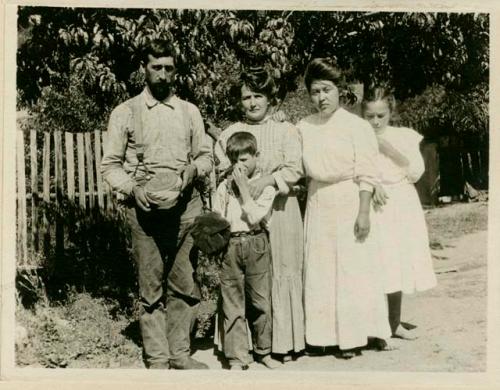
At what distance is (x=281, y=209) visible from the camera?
3473 mm

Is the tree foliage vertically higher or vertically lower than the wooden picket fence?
higher

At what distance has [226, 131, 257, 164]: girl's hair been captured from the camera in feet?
10.9

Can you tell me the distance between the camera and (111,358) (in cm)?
363

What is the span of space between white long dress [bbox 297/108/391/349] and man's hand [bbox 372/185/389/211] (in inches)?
3.1

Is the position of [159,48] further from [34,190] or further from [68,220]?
[68,220]

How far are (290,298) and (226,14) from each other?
5.68 ft

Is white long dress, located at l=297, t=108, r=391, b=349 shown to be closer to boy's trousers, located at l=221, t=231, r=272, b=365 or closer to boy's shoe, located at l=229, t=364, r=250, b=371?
boy's trousers, located at l=221, t=231, r=272, b=365

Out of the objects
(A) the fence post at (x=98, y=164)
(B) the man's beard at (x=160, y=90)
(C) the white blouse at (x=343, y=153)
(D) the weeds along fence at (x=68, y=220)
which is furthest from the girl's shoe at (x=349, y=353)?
(A) the fence post at (x=98, y=164)

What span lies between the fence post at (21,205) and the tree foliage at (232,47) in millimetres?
286

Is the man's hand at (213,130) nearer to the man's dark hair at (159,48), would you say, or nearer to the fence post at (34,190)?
the man's dark hair at (159,48)

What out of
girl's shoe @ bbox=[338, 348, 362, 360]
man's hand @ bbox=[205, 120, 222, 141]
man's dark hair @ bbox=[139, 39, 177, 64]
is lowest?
girl's shoe @ bbox=[338, 348, 362, 360]

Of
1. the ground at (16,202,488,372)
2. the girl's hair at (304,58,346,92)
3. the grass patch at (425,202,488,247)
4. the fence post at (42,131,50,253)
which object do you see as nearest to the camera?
the girl's hair at (304,58,346,92)

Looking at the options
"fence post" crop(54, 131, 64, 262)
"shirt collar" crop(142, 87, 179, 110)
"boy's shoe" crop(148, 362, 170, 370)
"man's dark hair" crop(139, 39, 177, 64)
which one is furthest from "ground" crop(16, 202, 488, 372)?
"man's dark hair" crop(139, 39, 177, 64)

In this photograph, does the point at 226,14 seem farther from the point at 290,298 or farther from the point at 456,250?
the point at 456,250
